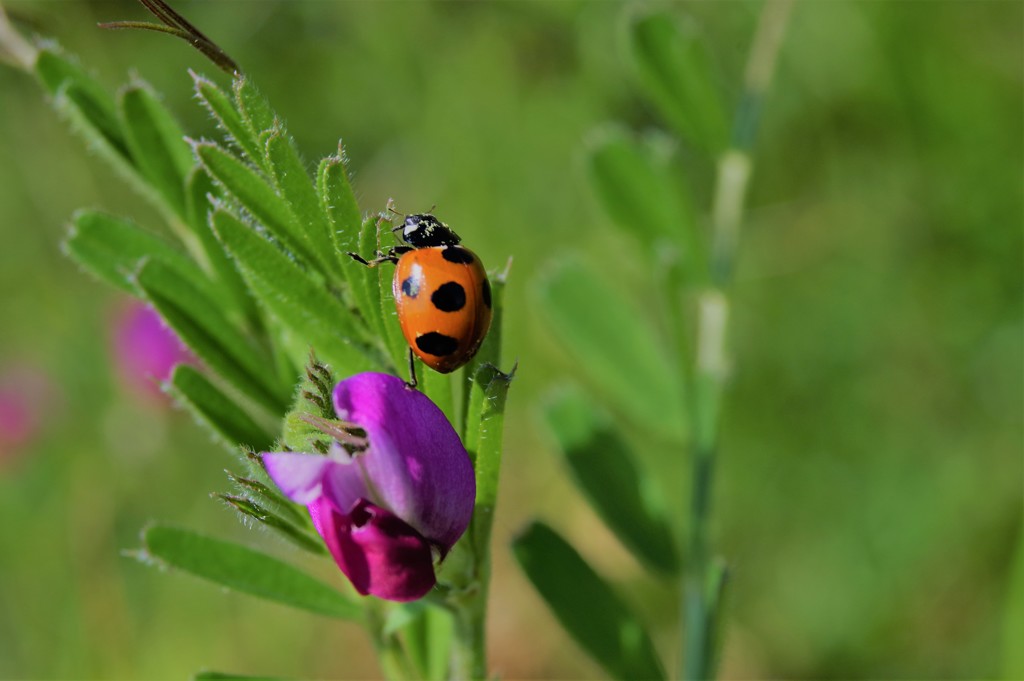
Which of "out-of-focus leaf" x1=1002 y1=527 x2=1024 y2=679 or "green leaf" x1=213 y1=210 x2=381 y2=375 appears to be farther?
"out-of-focus leaf" x1=1002 y1=527 x2=1024 y2=679

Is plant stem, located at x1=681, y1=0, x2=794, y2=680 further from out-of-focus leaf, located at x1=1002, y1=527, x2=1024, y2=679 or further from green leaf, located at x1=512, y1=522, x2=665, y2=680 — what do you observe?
out-of-focus leaf, located at x1=1002, y1=527, x2=1024, y2=679

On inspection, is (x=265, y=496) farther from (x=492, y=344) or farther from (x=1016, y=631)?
(x=1016, y=631)

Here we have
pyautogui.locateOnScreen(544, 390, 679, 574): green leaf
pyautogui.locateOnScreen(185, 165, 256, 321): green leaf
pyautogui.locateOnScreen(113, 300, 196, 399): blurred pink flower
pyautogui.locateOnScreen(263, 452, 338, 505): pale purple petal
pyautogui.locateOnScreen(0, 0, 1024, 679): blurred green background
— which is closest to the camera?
pyautogui.locateOnScreen(263, 452, 338, 505): pale purple petal

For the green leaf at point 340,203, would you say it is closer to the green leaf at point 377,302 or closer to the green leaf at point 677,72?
the green leaf at point 377,302

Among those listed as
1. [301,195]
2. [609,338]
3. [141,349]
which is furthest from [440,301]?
[141,349]

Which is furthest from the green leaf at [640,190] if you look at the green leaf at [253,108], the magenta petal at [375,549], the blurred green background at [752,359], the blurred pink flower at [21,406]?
the blurred pink flower at [21,406]

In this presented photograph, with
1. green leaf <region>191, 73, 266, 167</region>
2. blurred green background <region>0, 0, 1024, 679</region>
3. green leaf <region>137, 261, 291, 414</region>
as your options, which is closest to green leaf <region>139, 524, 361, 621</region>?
green leaf <region>137, 261, 291, 414</region>
